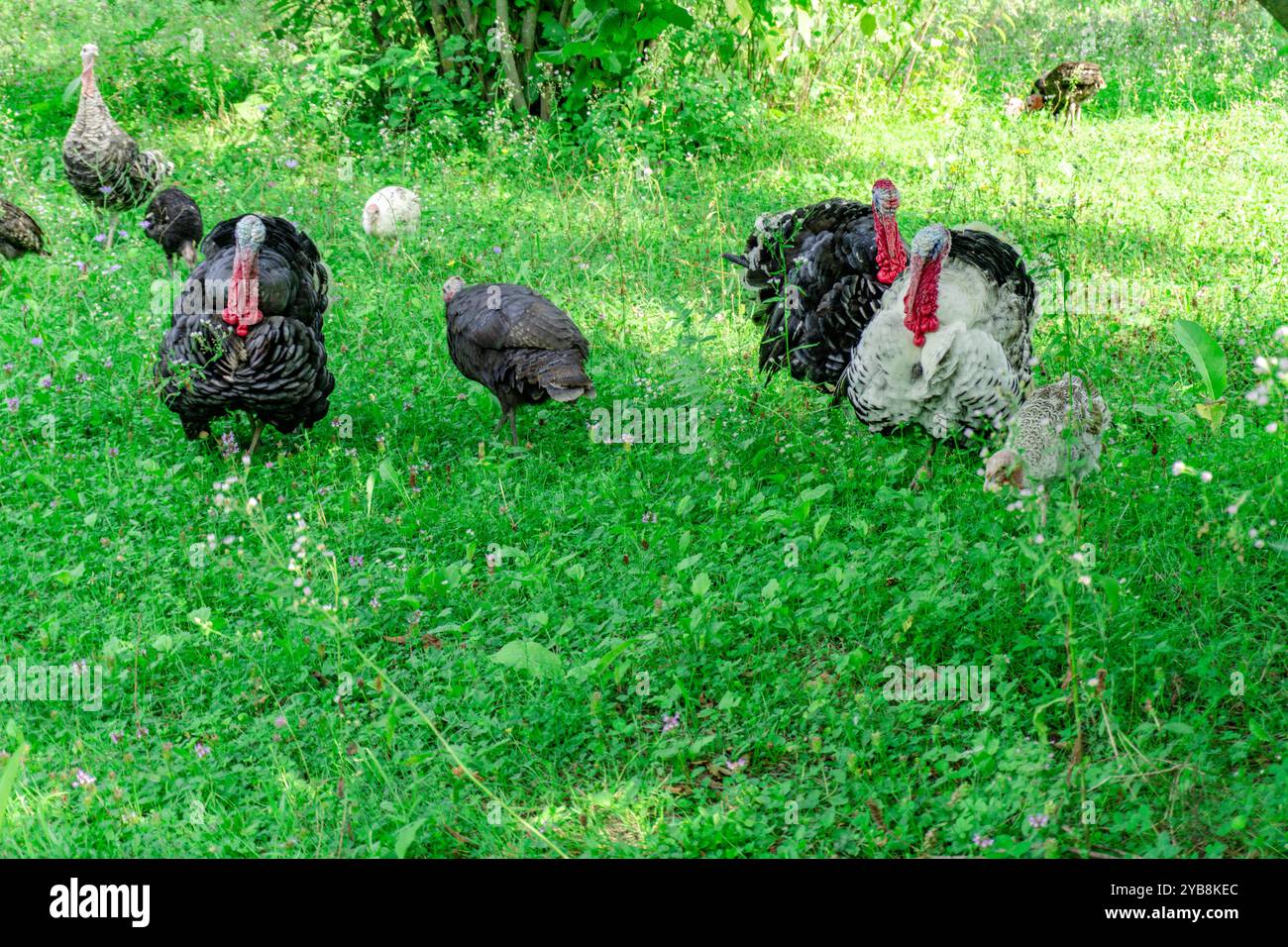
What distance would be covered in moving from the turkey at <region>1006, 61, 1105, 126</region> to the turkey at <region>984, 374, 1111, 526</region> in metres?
6.44

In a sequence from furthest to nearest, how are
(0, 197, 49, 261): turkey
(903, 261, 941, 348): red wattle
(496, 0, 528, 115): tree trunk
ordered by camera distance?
1. (496, 0, 528, 115): tree trunk
2. (0, 197, 49, 261): turkey
3. (903, 261, 941, 348): red wattle

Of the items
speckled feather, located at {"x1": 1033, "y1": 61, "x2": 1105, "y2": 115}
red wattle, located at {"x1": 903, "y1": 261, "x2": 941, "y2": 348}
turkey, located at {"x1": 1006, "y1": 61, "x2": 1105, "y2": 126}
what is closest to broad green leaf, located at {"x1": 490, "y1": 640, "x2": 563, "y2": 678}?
red wattle, located at {"x1": 903, "y1": 261, "x2": 941, "y2": 348}

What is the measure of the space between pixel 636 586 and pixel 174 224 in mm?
4824

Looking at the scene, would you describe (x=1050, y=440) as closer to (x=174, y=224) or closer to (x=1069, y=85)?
(x=174, y=224)

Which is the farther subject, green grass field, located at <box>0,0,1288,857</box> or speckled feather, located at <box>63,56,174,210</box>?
speckled feather, located at <box>63,56,174,210</box>

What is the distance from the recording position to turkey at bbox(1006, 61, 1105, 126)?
1068 centimetres

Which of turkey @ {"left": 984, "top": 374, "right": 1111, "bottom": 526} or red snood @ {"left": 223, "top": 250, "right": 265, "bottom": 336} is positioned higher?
red snood @ {"left": 223, "top": 250, "right": 265, "bottom": 336}

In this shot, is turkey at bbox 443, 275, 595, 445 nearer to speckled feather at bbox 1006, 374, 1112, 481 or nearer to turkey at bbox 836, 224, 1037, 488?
turkey at bbox 836, 224, 1037, 488

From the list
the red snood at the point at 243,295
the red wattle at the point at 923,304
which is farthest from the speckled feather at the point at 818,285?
the red snood at the point at 243,295

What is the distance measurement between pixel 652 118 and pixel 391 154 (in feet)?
7.31

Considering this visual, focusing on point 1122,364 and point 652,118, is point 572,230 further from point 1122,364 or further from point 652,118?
point 1122,364

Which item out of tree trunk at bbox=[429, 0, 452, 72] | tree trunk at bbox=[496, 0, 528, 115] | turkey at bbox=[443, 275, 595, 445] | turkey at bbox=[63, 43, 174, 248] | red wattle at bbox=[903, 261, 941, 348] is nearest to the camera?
red wattle at bbox=[903, 261, 941, 348]

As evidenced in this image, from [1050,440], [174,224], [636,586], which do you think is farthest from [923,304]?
[174,224]

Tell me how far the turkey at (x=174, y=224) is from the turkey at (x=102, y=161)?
2.05 feet
